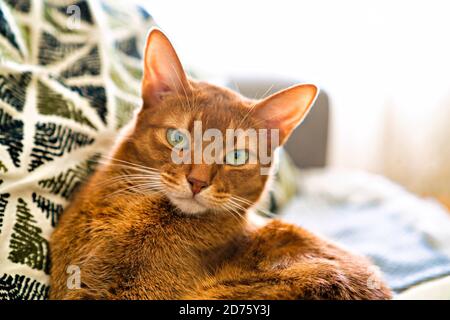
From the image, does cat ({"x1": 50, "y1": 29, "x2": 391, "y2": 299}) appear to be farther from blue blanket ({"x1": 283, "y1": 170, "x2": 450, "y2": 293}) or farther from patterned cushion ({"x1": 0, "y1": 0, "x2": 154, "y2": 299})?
blue blanket ({"x1": 283, "y1": 170, "x2": 450, "y2": 293})

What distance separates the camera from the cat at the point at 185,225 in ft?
3.16

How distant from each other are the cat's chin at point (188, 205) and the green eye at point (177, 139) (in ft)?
0.43

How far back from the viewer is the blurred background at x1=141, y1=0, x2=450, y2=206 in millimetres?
1532

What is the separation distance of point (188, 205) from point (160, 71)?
0.36 metres

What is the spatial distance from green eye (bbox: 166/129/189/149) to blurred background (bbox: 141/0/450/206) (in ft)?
1.44

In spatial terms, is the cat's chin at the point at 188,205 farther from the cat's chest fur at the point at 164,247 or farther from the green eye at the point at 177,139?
the green eye at the point at 177,139

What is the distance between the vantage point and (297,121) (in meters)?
1.13

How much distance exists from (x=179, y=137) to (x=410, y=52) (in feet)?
4.71

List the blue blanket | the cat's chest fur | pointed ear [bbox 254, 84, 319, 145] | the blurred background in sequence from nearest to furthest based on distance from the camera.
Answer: the cat's chest fur → pointed ear [bbox 254, 84, 319, 145] → the blue blanket → the blurred background

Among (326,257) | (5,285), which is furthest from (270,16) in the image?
(5,285)

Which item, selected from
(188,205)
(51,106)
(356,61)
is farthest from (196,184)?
(356,61)

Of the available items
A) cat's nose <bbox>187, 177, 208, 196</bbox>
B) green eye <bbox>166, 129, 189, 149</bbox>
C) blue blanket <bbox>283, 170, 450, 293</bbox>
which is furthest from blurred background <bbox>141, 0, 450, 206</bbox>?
cat's nose <bbox>187, 177, 208, 196</bbox>

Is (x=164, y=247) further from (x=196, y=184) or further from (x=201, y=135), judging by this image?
(x=201, y=135)
